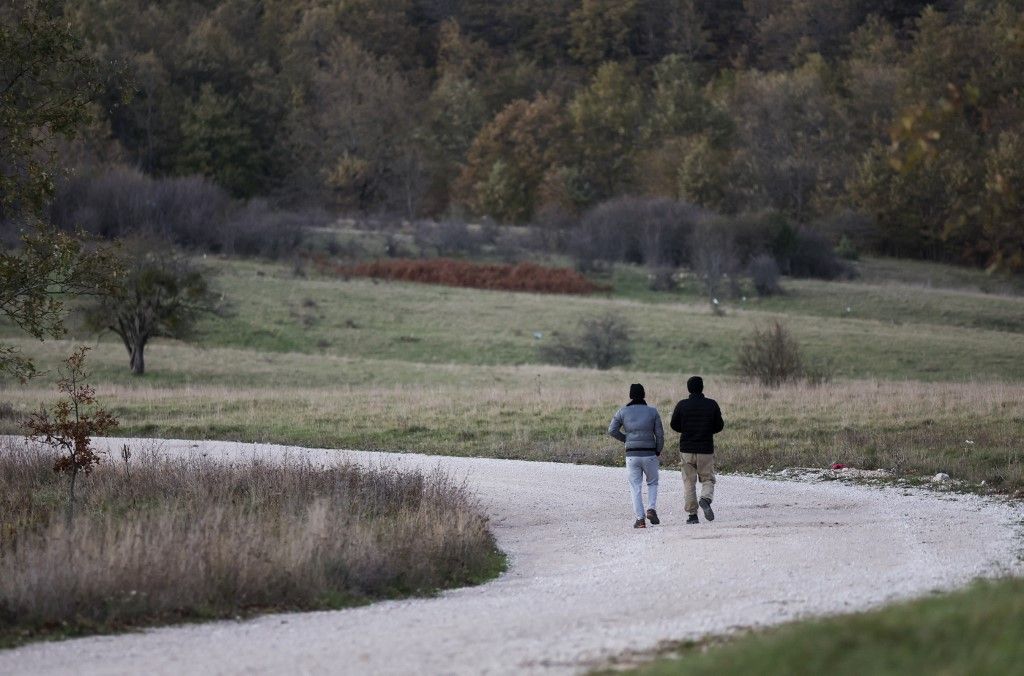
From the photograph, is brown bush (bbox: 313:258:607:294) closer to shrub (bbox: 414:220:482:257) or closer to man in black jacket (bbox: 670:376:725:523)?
shrub (bbox: 414:220:482:257)

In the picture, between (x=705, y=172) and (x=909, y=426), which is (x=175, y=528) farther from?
(x=705, y=172)

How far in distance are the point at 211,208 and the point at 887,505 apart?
62630 mm

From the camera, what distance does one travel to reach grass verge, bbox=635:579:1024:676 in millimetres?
6586

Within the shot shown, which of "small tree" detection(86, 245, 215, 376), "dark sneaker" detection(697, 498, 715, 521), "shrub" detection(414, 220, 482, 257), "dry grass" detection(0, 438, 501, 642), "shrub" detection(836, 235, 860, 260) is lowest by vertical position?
"dark sneaker" detection(697, 498, 715, 521)

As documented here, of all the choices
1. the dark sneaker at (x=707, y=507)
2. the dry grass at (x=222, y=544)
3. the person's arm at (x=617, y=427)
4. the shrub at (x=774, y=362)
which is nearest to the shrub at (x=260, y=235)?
the shrub at (x=774, y=362)

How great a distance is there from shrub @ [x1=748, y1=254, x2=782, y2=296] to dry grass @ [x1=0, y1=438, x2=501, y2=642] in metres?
50.6

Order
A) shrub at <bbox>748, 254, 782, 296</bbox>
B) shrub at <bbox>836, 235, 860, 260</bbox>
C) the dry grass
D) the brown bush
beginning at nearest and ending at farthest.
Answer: the dry grass
shrub at <bbox>748, 254, 782, 296</bbox>
the brown bush
shrub at <bbox>836, 235, 860, 260</bbox>

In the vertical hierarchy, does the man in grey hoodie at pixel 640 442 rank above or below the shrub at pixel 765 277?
below

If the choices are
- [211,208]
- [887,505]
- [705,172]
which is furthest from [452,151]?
[887,505]

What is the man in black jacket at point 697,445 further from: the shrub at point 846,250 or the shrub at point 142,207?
the shrub at point 846,250

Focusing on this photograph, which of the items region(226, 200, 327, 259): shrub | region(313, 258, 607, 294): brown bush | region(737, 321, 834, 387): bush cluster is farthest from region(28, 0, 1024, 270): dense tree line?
region(737, 321, 834, 387): bush cluster

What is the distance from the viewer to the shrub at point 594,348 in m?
46.7

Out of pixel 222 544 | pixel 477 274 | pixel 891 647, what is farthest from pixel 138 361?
pixel 891 647

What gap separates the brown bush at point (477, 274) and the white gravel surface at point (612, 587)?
48195mm
